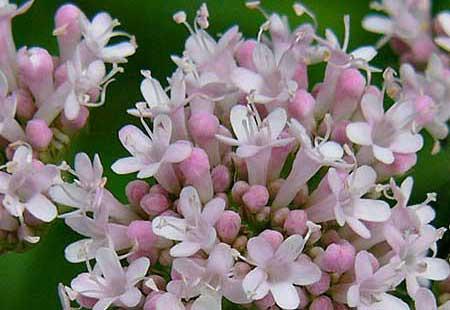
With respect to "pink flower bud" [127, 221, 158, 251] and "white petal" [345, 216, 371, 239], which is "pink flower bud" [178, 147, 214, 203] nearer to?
"pink flower bud" [127, 221, 158, 251]

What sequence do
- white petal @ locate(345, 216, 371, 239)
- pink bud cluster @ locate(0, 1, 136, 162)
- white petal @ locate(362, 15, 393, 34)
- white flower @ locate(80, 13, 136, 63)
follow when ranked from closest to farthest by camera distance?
white petal @ locate(345, 216, 371, 239), pink bud cluster @ locate(0, 1, 136, 162), white flower @ locate(80, 13, 136, 63), white petal @ locate(362, 15, 393, 34)

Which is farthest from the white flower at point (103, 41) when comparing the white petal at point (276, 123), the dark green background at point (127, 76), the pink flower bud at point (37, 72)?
the white petal at point (276, 123)

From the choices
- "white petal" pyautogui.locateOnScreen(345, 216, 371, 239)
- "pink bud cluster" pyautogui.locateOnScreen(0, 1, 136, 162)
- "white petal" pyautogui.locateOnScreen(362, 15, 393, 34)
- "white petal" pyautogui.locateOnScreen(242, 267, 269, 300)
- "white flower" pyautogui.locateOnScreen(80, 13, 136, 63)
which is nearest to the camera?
"white petal" pyautogui.locateOnScreen(242, 267, 269, 300)

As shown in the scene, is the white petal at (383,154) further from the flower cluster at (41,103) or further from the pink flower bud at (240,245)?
the flower cluster at (41,103)

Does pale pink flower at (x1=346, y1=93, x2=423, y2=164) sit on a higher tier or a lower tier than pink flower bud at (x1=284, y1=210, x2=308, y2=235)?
higher

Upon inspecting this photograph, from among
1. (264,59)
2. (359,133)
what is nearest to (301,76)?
(264,59)

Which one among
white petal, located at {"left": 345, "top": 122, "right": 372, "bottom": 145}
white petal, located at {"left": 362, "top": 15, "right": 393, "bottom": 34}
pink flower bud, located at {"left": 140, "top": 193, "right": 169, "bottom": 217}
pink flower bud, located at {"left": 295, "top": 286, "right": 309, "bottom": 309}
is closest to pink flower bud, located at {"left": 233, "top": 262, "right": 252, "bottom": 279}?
Answer: pink flower bud, located at {"left": 295, "top": 286, "right": 309, "bottom": 309}
